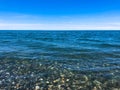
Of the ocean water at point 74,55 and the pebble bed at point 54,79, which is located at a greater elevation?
the pebble bed at point 54,79

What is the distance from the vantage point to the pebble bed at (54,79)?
375 inches

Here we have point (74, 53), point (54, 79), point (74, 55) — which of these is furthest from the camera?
point (74, 53)

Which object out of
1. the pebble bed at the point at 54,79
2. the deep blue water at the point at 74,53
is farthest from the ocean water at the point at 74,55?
the pebble bed at the point at 54,79

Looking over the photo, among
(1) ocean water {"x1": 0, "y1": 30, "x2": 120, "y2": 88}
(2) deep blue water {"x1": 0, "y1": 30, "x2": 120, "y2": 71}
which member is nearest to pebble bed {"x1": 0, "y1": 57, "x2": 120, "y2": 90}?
(1) ocean water {"x1": 0, "y1": 30, "x2": 120, "y2": 88}

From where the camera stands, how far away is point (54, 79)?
35.4 ft

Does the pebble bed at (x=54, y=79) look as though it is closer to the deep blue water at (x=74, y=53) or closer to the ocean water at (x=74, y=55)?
the ocean water at (x=74, y=55)

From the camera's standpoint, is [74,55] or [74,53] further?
[74,53]

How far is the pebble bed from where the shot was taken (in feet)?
31.2

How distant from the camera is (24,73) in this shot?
39.1 feet

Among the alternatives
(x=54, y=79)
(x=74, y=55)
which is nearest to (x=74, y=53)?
(x=74, y=55)

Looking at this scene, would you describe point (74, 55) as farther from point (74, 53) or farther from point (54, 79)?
Result: point (54, 79)

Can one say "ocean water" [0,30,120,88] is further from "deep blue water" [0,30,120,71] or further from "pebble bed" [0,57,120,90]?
"pebble bed" [0,57,120,90]

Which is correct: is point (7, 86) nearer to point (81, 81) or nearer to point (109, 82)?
point (81, 81)

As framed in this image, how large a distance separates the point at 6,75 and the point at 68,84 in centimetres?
420
